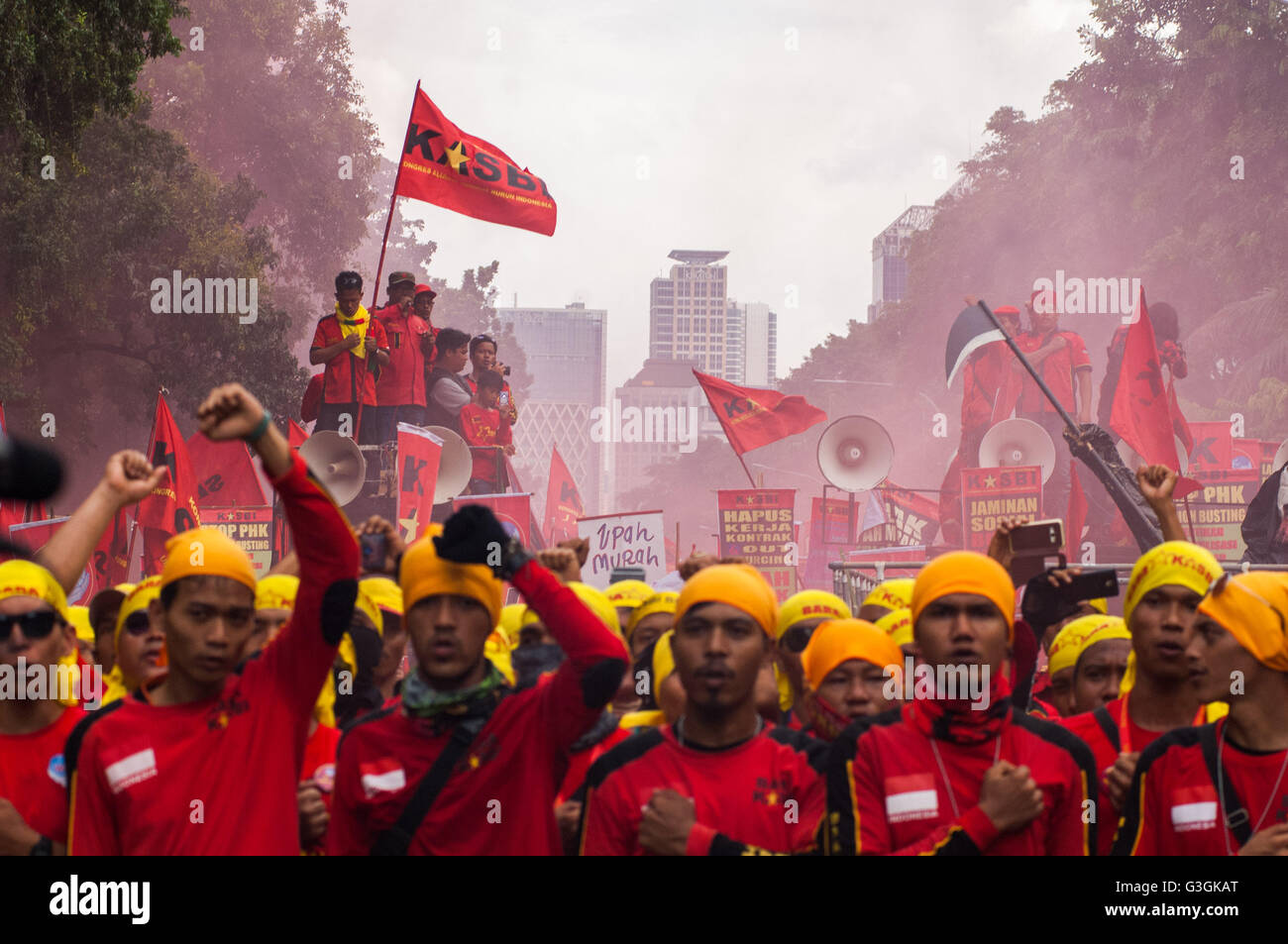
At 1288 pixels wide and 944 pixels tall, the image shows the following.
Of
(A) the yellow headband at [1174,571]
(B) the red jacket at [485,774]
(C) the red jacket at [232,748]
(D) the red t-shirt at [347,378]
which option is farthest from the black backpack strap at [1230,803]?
(D) the red t-shirt at [347,378]

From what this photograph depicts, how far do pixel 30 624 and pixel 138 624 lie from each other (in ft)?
2.19

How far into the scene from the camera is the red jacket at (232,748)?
3.34 meters

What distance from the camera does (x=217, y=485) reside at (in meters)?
14.7

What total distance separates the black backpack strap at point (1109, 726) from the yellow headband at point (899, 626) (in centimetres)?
77

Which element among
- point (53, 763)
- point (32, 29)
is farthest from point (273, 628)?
point (32, 29)

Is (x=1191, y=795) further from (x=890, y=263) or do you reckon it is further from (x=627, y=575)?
(x=890, y=263)

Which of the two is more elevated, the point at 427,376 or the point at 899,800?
the point at 427,376

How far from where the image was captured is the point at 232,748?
135 inches

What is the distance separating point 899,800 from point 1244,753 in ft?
2.87

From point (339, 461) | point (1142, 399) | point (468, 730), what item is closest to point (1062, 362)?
point (1142, 399)

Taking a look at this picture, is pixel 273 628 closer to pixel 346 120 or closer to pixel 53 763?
pixel 53 763

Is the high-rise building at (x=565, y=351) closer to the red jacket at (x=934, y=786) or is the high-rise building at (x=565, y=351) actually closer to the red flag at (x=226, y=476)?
the red flag at (x=226, y=476)
